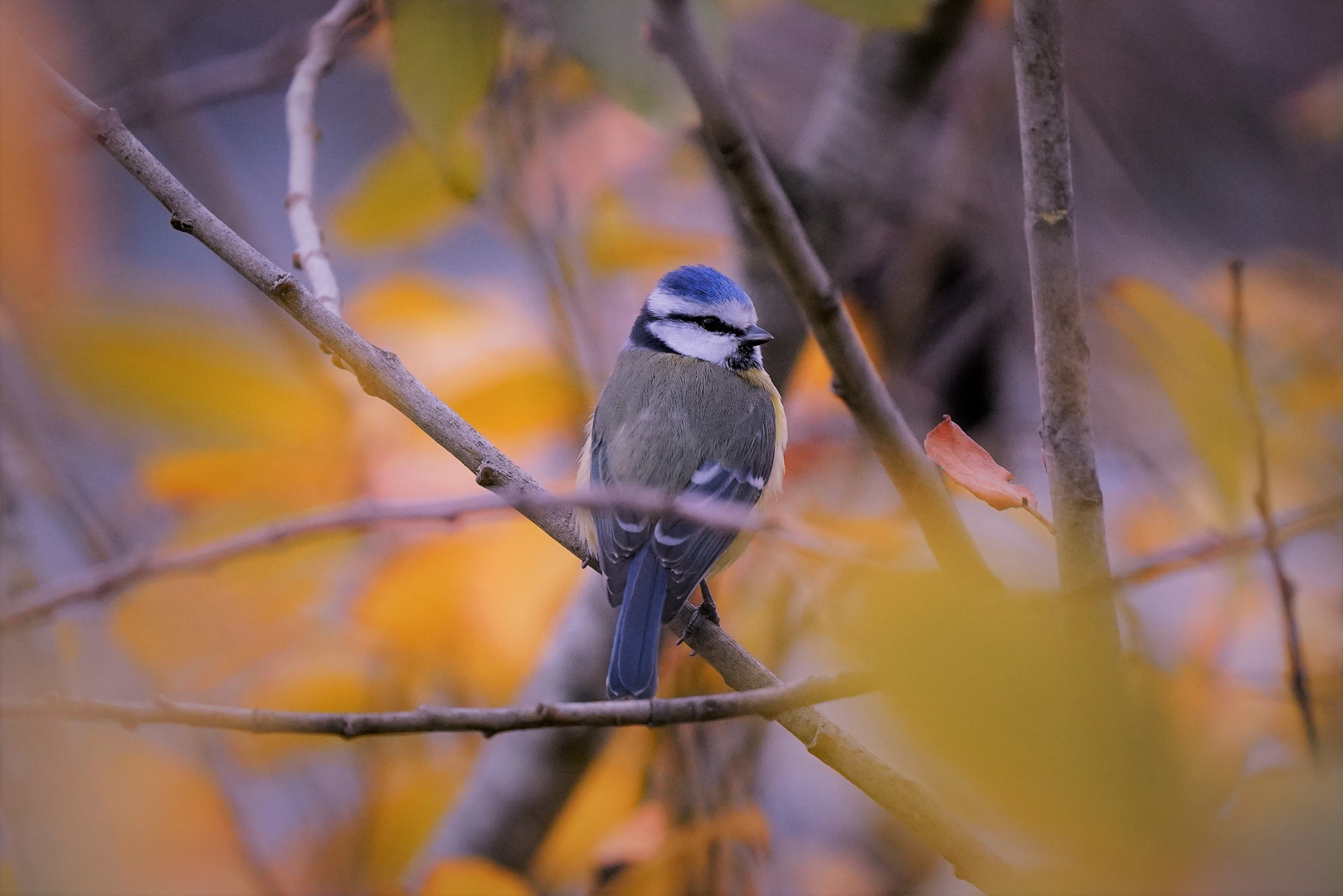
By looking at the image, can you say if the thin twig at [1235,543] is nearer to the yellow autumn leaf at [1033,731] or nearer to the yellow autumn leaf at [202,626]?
the yellow autumn leaf at [1033,731]

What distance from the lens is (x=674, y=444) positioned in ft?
4.10

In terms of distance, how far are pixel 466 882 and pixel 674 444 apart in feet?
1.86

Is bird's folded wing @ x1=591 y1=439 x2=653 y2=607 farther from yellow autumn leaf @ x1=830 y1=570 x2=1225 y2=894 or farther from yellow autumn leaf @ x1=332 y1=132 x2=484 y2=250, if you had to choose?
yellow autumn leaf @ x1=830 y1=570 x2=1225 y2=894

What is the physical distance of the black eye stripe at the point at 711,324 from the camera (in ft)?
4.70

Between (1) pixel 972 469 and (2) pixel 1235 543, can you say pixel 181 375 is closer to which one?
(1) pixel 972 469

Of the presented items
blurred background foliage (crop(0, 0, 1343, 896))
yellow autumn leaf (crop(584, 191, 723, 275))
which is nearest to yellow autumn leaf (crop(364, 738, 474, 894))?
blurred background foliage (crop(0, 0, 1343, 896))

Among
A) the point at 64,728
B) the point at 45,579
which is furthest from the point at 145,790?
the point at 45,579

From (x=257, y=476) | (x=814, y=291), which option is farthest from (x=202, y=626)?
(x=814, y=291)

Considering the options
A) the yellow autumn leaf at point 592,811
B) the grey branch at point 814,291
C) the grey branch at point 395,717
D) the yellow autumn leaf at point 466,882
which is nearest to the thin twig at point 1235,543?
the grey branch at point 814,291

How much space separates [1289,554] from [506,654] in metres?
1.16

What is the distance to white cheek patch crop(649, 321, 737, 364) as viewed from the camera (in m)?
1.45

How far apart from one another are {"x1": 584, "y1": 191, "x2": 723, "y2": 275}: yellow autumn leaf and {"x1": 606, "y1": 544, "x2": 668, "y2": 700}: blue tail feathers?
0.63m

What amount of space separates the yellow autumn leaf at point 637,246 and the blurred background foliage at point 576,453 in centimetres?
2

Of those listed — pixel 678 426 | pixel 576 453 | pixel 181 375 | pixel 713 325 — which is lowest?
pixel 181 375
